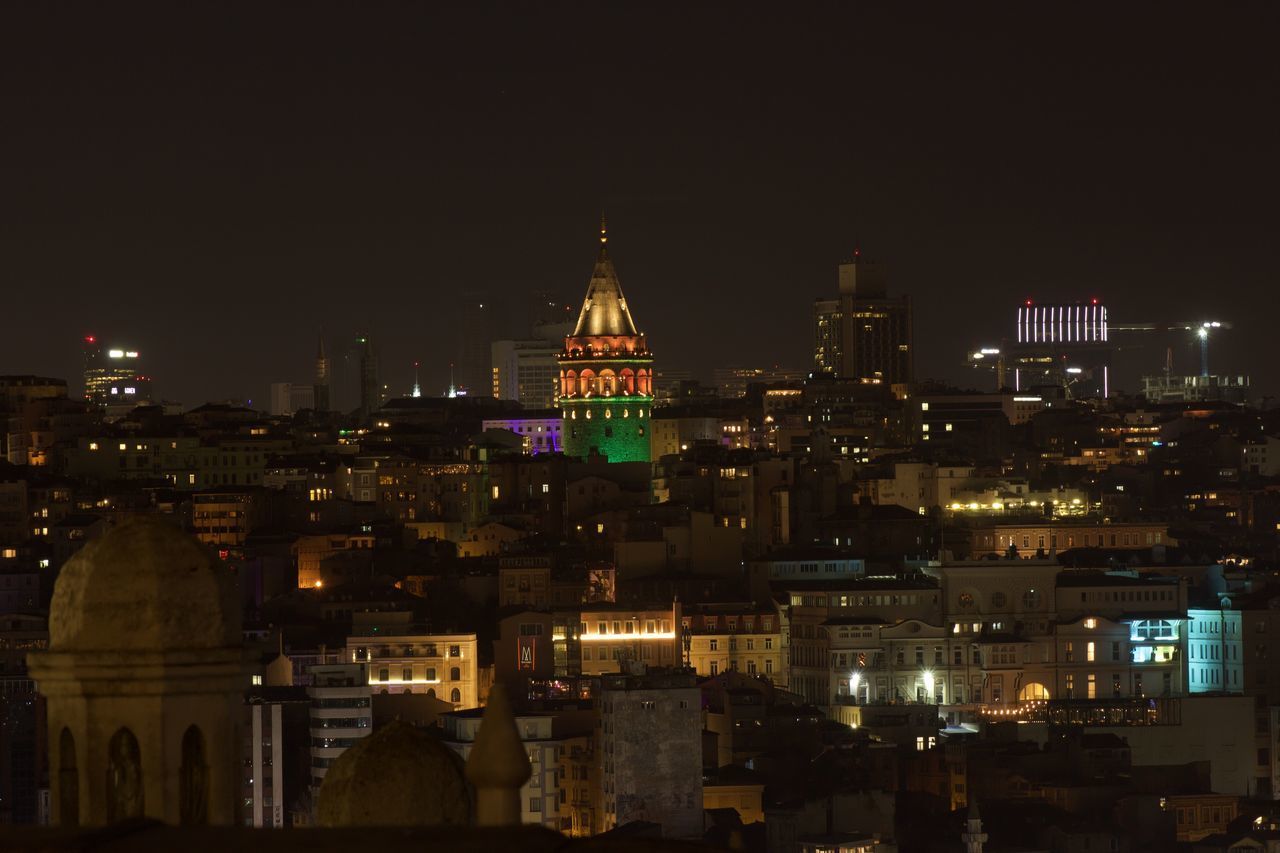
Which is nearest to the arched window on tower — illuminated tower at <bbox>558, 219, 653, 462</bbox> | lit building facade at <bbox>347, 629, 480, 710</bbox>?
lit building facade at <bbox>347, 629, 480, 710</bbox>

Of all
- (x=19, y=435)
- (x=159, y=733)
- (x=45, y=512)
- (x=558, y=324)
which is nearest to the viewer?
(x=159, y=733)

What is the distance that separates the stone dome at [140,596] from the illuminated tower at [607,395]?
63598 mm

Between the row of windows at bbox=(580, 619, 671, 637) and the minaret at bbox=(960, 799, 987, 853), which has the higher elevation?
the row of windows at bbox=(580, 619, 671, 637)

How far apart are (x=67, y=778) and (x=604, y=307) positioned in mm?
66954

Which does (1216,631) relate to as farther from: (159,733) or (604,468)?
(159,733)

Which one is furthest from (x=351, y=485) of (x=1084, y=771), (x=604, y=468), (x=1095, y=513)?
(x=1084, y=771)

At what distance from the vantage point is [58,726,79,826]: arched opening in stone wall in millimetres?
7000

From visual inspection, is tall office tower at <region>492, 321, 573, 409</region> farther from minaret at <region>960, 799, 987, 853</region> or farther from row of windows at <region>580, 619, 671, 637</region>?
minaret at <region>960, 799, 987, 853</region>

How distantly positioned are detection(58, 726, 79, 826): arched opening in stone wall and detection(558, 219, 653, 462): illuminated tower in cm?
6365

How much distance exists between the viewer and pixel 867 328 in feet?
361

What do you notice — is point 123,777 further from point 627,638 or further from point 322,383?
point 322,383

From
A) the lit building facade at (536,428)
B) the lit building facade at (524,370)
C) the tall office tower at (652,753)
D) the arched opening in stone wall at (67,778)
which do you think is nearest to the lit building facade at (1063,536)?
the tall office tower at (652,753)

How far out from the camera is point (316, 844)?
5984mm

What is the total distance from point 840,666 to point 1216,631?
839 centimetres
